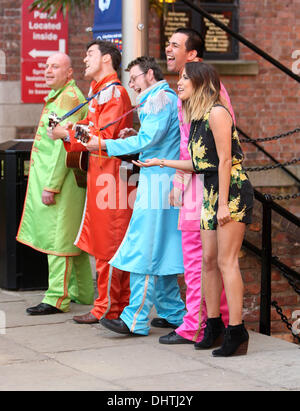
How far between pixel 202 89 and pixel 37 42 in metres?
6.55

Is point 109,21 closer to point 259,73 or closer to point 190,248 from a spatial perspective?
point 190,248

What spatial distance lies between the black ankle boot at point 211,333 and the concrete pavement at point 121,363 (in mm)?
58

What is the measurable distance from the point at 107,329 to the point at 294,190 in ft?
19.2

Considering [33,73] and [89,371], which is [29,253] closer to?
[89,371]

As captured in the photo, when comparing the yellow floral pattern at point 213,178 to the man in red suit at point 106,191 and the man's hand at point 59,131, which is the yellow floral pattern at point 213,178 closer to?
the man in red suit at point 106,191

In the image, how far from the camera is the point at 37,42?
11523 millimetres

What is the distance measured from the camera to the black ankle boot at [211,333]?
5.50 m

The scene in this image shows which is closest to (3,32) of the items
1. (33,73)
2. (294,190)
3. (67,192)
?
(33,73)

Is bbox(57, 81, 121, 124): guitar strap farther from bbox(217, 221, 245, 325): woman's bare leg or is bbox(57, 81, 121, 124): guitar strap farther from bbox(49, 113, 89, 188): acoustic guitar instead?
bbox(217, 221, 245, 325): woman's bare leg

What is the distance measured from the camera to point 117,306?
618 centimetres

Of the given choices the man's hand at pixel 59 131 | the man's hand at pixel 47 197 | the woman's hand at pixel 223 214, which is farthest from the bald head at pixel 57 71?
the woman's hand at pixel 223 214

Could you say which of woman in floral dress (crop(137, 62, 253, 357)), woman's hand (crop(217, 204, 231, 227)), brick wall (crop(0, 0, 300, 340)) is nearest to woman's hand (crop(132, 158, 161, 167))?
woman in floral dress (crop(137, 62, 253, 357))

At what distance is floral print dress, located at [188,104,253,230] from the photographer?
17.3 ft
